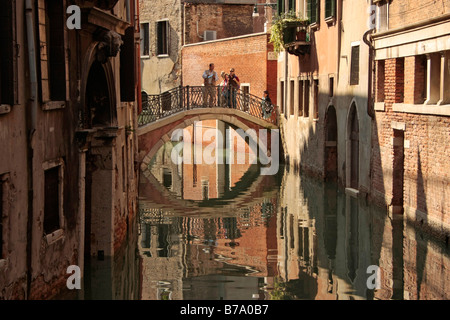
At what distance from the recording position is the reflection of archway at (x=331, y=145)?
2123 centimetres

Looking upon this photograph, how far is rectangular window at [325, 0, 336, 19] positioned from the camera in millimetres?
20281

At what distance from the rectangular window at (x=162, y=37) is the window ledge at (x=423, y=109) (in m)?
22.3

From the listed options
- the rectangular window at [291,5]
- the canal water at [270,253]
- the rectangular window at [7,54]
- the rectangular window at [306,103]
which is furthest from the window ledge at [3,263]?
the rectangular window at [291,5]

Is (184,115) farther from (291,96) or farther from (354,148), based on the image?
(354,148)

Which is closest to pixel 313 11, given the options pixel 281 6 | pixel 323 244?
pixel 281 6

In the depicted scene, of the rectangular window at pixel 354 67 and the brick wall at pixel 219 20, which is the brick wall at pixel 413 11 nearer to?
the rectangular window at pixel 354 67

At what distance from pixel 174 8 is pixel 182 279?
1024 inches

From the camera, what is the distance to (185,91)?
1013 inches

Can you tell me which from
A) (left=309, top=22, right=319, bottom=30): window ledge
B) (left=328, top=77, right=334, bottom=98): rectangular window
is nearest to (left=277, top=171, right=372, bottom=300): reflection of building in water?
(left=328, top=77, right=334, bottom=98): rectangular window

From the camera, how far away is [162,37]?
3706 centimetres

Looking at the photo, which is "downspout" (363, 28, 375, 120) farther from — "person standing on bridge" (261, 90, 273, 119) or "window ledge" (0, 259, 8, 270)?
"person standing on bridge" (261, 90, 273, 119)

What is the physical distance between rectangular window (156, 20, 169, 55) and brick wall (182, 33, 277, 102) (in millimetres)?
2900
